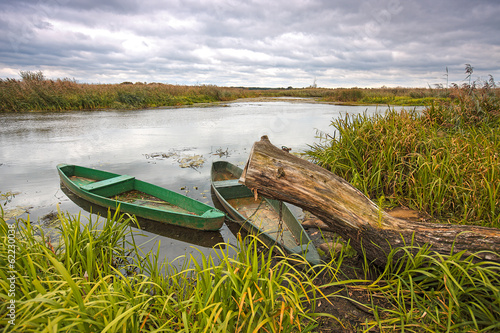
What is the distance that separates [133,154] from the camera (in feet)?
34.1

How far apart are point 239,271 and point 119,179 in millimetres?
5312

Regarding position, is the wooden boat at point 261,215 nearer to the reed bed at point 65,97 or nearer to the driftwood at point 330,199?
the driftwood at point 330,199

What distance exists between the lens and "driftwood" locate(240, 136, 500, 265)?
9.02ft

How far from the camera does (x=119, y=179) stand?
638 cm

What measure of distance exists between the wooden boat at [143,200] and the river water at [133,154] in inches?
13.2

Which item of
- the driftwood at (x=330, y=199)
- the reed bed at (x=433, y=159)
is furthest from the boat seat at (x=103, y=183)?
the reed bed at (x=433, y=159)

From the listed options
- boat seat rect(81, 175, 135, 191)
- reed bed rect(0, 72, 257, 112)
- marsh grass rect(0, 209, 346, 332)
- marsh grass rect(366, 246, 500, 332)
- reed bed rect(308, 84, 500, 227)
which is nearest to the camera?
marsh grass rect(0, 209, 346, 332)

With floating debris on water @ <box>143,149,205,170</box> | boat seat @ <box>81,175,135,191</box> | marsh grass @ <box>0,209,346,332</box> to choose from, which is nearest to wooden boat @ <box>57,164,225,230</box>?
boat seat @ <box>81,175,135,191</box>

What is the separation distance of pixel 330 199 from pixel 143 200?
4.74 meters

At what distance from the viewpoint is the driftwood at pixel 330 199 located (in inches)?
108

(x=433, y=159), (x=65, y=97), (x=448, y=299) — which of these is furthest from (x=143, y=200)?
(x=65, y=97)

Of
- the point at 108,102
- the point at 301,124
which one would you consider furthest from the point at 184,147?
the point at 108,102

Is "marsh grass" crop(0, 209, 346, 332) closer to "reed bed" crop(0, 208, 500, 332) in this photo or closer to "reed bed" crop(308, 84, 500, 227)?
"reed bed" crop(0, 208, 500, 332)

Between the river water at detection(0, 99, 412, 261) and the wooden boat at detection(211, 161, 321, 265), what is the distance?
0.48m
